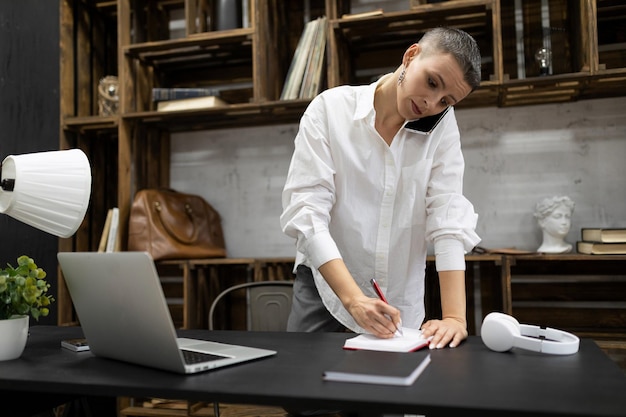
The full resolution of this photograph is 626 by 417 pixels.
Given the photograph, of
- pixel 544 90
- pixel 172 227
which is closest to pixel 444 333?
pixel 544 90

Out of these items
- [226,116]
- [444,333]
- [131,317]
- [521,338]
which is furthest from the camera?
[226,116]

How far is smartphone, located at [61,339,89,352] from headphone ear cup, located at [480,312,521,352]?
775 millimetres

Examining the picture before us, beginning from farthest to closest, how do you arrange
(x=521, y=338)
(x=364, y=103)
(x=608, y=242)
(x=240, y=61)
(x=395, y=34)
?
1. (x=240, y=61)
2. (x=395, y=34)
3. (x=608, y=242)
4. (x=364, y=103)
5. (x=521, y=338)

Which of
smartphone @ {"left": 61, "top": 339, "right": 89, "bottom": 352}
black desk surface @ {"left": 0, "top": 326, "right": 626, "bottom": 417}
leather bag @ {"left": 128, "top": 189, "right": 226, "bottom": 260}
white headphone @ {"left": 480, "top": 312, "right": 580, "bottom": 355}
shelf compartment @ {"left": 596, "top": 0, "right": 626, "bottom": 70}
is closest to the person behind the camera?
black desk surface @ {"left": 0, "top": 326, "right": 626, "bottom": 417}

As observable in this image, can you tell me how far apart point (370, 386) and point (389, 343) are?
0.28 meters

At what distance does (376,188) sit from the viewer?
5.33 feet

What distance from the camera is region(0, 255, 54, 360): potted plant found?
1.07 metres

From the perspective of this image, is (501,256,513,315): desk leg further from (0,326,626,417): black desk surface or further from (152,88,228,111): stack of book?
(152,88,228,111): stack of book

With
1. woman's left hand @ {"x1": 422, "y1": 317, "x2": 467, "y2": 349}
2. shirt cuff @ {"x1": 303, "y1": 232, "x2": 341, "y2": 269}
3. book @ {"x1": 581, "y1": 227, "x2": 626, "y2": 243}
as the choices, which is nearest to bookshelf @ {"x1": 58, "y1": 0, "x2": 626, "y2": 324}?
book @ {"x1": 581, "y1": 227, "x2": 626, "y2": 243}

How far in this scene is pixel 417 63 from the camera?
141cm

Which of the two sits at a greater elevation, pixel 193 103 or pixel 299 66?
pixel 299 66

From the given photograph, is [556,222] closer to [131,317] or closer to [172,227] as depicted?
[172,227]

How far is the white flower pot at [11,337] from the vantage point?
1.06 meters

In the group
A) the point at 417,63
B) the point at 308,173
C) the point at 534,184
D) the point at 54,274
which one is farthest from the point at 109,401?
the point at 534,184
